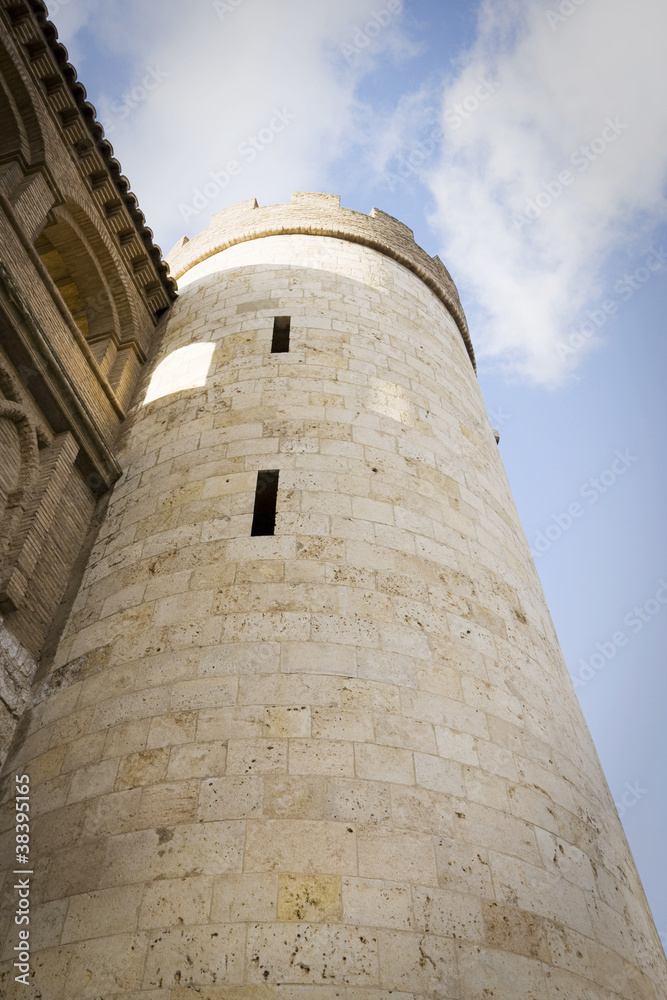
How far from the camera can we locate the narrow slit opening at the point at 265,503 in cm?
622

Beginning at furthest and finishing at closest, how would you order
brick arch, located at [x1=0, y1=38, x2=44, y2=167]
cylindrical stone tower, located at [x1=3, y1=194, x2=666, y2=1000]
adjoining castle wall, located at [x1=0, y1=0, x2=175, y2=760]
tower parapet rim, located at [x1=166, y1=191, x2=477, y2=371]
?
tower parapet rim, located at [x1=166, y1=191, x2=477, y2=371] → brick arch, located at [x1=0, y1=38, x2=44, y2=167] → adjoining castle wall, located at [x1=0, y1=0, x2=175, y2=760] → cylindrical stone tower, located at [x1=3, y1=194, x2=666, y2=1000]

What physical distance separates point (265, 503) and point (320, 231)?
650cm

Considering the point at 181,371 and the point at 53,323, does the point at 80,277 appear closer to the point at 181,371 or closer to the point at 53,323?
the point at 181,371

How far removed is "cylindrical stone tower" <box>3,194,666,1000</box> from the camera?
13.0 feet

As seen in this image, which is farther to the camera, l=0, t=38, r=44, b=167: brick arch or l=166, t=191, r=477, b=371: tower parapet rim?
l=166, t=191, r=477, b=371: tower parapet rim

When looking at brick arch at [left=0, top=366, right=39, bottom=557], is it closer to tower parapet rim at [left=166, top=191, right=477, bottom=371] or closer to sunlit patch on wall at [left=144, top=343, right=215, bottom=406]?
sunlit patch on wall at [left=144, top=343, right=215, bottom=406]

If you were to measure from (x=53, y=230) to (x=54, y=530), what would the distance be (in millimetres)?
4724

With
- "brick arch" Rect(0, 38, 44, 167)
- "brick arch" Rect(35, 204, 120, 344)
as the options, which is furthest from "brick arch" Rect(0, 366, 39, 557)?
"brick arch" Rect(35, 204, 120, 344)

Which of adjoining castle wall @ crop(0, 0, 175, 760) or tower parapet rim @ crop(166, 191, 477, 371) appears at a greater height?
tower parapet rim @ crop(166, 191, 477, 371)

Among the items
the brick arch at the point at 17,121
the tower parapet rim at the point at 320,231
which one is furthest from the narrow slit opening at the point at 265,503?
the tower parapet rim at the point at 320,231

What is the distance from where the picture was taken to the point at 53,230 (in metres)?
9.77

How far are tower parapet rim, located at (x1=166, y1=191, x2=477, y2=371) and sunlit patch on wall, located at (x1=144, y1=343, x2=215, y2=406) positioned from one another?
3327mm

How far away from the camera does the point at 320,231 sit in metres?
11.6

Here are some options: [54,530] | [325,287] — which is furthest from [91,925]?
[325,287]
